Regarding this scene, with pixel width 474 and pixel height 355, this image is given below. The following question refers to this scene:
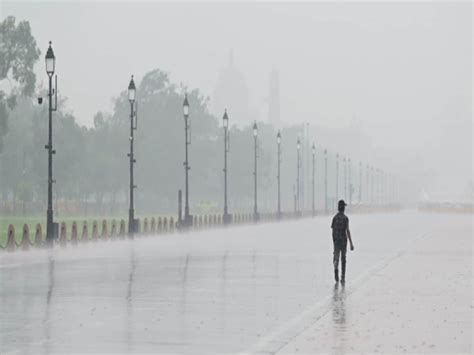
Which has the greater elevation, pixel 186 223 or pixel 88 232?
pixel 186 223

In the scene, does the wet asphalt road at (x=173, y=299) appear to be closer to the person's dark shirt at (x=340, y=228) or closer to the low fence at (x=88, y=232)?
the person's dark shirt at (x=340, y=228)

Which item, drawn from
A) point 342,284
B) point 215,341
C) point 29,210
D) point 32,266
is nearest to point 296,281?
point 342,284

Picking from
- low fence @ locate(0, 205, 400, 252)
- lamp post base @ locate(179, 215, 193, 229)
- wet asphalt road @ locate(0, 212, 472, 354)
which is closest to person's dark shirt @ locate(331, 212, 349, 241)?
wet asphalt road @ locate(0, 212, 472, 354)

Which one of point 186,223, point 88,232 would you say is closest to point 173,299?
point 88,232

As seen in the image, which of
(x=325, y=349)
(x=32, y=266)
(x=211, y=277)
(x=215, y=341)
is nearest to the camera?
(x=325, y=349)

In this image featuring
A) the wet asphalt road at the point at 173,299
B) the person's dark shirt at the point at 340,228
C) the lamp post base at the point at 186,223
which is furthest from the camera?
the lamp post base at the point at 186,223

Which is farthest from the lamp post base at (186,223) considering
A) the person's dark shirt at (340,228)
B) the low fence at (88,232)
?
the person's dark shirt at (340,228)

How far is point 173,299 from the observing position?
67.4ft

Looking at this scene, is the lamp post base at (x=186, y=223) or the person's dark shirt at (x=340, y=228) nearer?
the person's dark shirt at (x=340, y=228)

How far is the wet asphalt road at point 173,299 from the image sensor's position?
14.4m

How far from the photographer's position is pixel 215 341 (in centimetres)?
1437

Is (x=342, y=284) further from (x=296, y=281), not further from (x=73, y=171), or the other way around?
(x=73, y=171)

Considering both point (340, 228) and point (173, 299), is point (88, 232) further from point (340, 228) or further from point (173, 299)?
point (173, 299)

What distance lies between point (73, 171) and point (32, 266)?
87.8 meters
